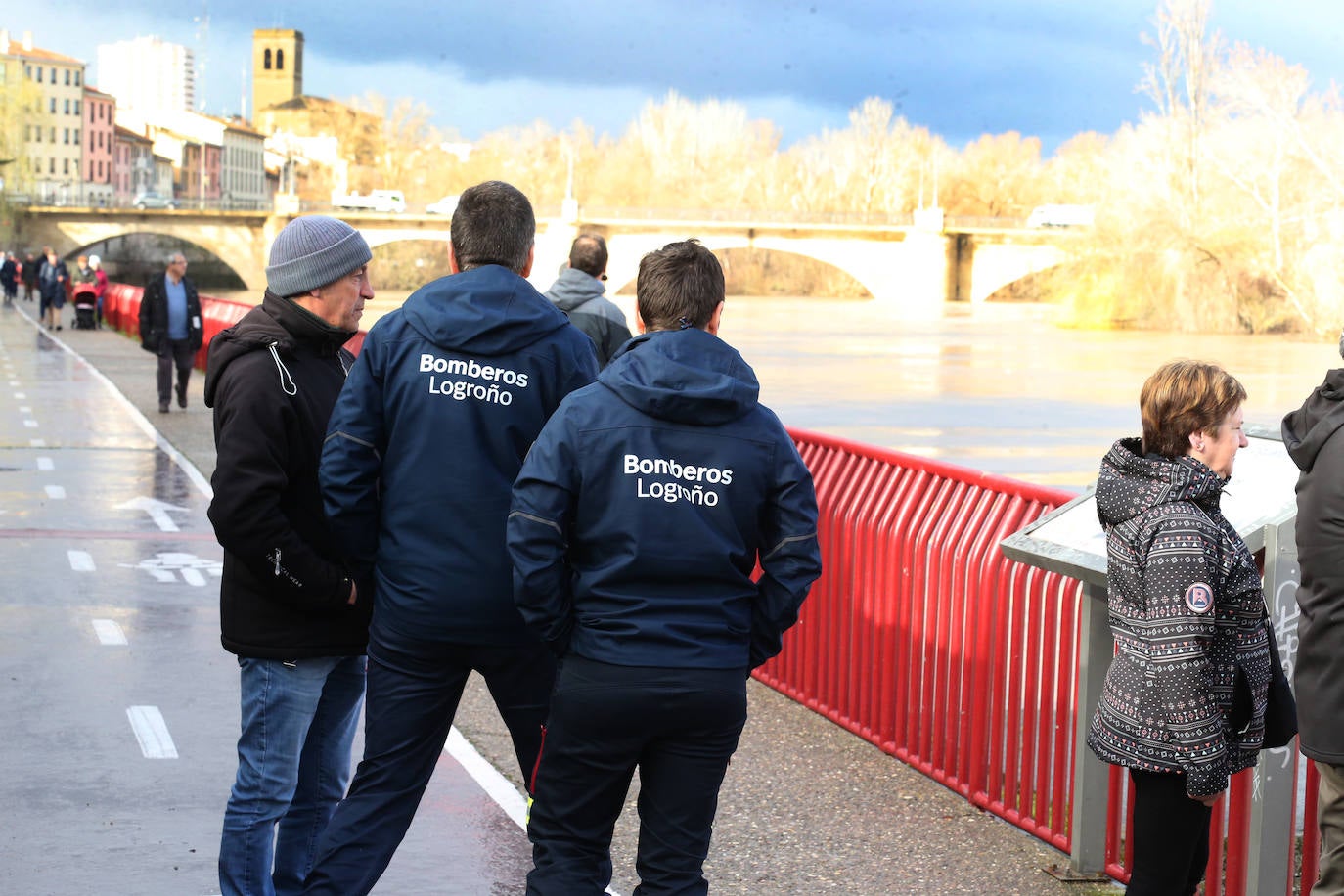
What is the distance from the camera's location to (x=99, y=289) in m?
42.6

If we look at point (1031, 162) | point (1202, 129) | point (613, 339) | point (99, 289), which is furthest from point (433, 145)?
point (613, 339)

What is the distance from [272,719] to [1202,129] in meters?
60.7

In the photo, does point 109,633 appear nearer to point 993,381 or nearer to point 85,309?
point 993,381

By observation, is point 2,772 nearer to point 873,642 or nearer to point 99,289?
point 873,642

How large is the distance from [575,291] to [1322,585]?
5.06 m

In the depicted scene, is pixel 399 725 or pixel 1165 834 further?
pixel 399 725

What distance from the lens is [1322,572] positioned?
3748 mm

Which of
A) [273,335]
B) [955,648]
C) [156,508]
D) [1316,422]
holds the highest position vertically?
[273,335]

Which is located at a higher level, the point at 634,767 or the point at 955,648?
the point at 634,767

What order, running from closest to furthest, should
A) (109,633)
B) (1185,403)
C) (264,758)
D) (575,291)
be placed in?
1. (1185,403)
2. (264,758)
3. (109,633)
4. (575,291)

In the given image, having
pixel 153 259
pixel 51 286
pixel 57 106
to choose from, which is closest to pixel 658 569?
pixel 51 286

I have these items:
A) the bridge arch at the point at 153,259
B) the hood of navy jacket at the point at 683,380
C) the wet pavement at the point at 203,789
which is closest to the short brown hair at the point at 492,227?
the hood of navy jacket at the point at 683,380

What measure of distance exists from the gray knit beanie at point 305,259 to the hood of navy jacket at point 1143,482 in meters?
1.78

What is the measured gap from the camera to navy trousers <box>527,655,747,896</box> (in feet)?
11.3
